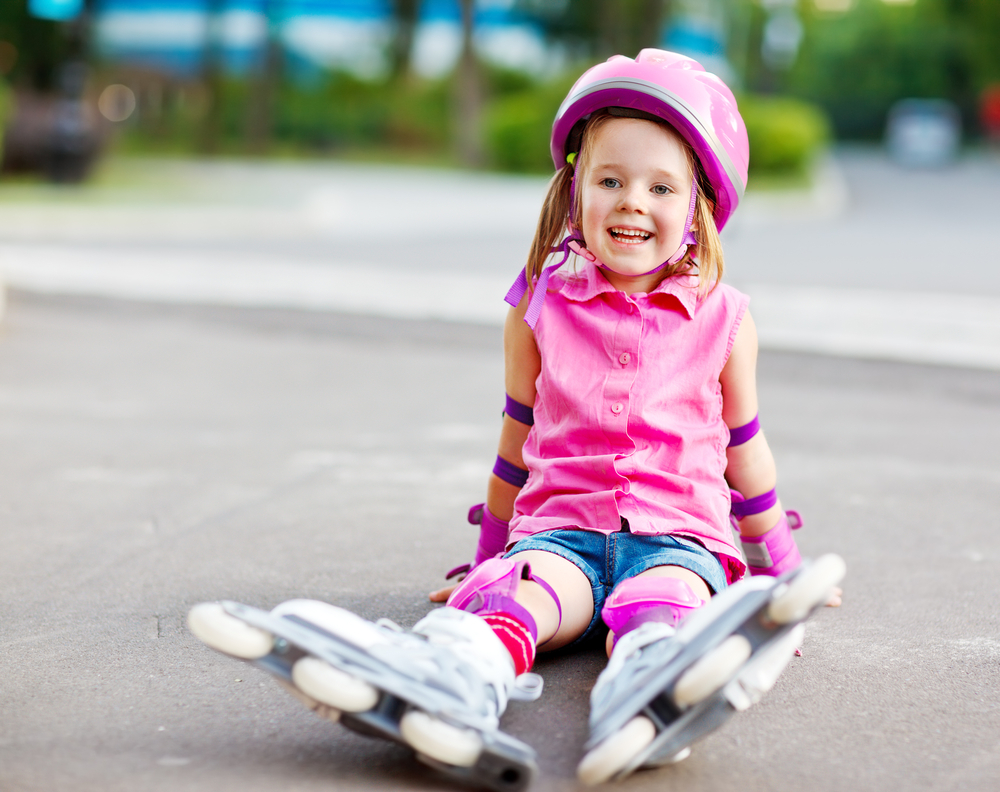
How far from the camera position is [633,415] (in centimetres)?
269

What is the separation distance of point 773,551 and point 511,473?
2.10ft

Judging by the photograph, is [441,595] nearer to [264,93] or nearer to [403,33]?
[264,93]

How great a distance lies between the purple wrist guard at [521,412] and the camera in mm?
2881

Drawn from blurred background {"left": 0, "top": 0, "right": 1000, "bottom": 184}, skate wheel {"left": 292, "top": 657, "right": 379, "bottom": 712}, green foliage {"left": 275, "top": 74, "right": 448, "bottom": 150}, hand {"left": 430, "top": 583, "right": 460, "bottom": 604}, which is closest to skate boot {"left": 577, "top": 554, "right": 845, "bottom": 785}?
skate wheel {"left": 292, "top": 657, "right": 379, "bottom": 712}

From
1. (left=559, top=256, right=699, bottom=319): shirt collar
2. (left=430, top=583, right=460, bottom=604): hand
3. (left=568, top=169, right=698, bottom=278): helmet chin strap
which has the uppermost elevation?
(left=568, top=169, right=698, bottom=278): helmet chin strap

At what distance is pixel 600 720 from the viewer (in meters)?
2.15

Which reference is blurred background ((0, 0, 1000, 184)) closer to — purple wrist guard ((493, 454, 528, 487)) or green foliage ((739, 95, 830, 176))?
green foliage ((739, 95, 830, 176))

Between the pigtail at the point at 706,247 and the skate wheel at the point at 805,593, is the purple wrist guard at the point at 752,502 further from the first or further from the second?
the skate wheel at the point at 805,593

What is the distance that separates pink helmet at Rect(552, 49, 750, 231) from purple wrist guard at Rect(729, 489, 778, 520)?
0.67 m

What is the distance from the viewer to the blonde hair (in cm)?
275

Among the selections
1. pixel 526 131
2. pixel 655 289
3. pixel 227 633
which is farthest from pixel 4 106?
pixel 227 633

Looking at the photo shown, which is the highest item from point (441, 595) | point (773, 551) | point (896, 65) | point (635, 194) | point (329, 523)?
point (896, 65)

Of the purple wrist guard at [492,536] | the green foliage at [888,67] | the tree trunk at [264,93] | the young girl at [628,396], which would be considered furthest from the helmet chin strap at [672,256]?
the green foliage at [888,67]

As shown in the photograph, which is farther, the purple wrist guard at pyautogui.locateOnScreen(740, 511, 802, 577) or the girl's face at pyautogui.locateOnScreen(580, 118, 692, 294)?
the purple wrist guard at pyautogui.locateOnScreen(740, 511, 802, 577)
